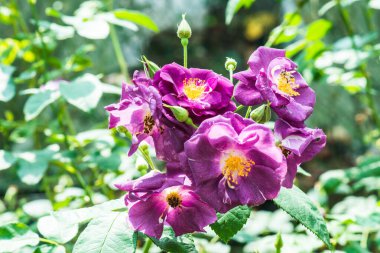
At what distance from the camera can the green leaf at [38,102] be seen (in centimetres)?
126

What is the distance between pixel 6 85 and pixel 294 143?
84 centimetres

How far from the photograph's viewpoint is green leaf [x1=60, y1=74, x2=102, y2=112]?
119 cm

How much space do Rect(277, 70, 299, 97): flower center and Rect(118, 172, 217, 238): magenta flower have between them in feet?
0.74

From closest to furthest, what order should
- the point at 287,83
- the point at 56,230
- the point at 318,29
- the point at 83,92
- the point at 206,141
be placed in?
the point at 206,141 → the point at 287,83 → the point at 56,230 → the point at 83,92 → the point at 318,29

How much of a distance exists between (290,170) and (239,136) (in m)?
0.13

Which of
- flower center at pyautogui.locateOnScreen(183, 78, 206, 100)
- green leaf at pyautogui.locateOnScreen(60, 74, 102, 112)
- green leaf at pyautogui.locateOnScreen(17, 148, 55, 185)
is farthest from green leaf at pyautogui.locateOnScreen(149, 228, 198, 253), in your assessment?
green leaf at pyautogui.locateOnScreen(17, 148, 55, 185)

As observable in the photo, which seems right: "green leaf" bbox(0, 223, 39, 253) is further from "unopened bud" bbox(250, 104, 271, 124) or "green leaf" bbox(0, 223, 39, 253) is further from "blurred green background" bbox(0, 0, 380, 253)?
"unopened bud" bbox(250, 104, 271, 124)

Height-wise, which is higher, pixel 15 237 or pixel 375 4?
pixel 375 4

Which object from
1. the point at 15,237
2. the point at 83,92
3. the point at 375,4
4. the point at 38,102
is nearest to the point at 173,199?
the point at 15,237

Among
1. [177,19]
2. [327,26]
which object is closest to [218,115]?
[327,26]

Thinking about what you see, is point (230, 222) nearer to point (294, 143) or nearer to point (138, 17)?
point (294, 143)

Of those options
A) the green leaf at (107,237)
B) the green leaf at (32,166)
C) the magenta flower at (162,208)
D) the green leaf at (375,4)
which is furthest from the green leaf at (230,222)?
the green leaf at (375,4)

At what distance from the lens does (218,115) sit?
2.43ft

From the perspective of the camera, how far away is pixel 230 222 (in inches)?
31.9
